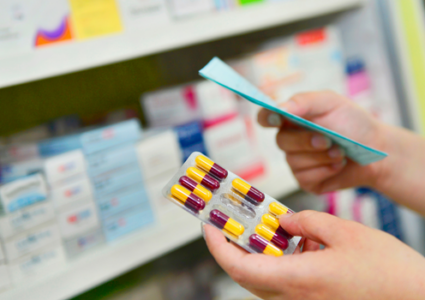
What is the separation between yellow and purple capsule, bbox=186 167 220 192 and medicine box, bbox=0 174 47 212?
0.97 ft

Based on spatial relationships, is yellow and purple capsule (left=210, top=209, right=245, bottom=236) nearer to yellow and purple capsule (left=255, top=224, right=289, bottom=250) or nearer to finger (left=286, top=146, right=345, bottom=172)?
yellow and purple capsule (left=255, top=224, right=289, bottom=250)

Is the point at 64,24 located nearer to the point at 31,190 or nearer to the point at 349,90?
the point at 31,190

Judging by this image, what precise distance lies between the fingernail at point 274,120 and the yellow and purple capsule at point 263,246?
0.27 meters

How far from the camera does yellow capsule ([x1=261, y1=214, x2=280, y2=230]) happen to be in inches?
15.5

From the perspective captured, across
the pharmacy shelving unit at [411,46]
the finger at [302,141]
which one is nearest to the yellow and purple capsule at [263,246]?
the finger at [302,141]

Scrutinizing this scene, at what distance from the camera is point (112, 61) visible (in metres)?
0.60

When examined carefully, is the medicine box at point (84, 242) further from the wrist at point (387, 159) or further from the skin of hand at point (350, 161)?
the wrist at point (387, 159)

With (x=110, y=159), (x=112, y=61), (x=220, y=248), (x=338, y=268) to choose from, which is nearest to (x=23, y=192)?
(x=110, y=159)

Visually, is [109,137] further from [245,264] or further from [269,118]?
[245,264]

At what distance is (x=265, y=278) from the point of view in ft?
1.08

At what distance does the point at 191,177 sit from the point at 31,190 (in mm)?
302

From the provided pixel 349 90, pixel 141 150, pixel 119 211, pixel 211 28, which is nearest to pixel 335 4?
pixel 349 90

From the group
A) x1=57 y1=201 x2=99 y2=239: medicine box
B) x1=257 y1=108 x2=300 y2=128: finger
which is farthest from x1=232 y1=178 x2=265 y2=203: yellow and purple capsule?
x1=57 y1=201 x2=99 y2=239: medicine box

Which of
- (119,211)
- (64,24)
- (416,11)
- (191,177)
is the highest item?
(64,24)
